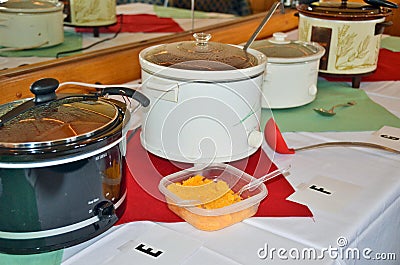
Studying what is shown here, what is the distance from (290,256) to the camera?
2.10 feet

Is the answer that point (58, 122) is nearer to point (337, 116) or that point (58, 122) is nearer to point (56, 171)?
point (56, 171)

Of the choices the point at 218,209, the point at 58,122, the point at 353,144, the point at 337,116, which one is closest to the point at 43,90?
the point at 58,122

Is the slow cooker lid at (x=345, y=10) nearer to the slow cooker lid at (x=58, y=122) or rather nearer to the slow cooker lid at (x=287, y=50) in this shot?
the slow cooker lid at (x=287, y=50)

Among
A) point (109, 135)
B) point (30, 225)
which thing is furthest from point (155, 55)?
point (30, 225)

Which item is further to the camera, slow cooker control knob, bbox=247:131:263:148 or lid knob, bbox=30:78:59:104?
slow cooker control knob, bbox=247:131:263:148

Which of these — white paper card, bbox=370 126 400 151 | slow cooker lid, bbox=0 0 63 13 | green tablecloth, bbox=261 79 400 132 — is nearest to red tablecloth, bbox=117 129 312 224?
green tablecloth, bbox=261 79 400 132

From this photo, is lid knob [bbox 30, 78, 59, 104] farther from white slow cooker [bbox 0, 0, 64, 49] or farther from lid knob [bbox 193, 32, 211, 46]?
white slow cooker [bbox 0, 0, 64, 49]

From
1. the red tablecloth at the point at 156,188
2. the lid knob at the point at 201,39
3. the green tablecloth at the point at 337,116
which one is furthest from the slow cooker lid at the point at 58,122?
the green tablecloth at the point at 337,116

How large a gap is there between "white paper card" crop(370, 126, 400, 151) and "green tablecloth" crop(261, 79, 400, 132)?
2 cm

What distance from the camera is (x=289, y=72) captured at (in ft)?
3.49

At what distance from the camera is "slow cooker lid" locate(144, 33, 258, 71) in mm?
796

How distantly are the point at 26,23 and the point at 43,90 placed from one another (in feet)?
1.52

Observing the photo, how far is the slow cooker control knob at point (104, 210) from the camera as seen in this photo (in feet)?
2.07

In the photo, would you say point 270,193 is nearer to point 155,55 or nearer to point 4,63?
point 155,55
